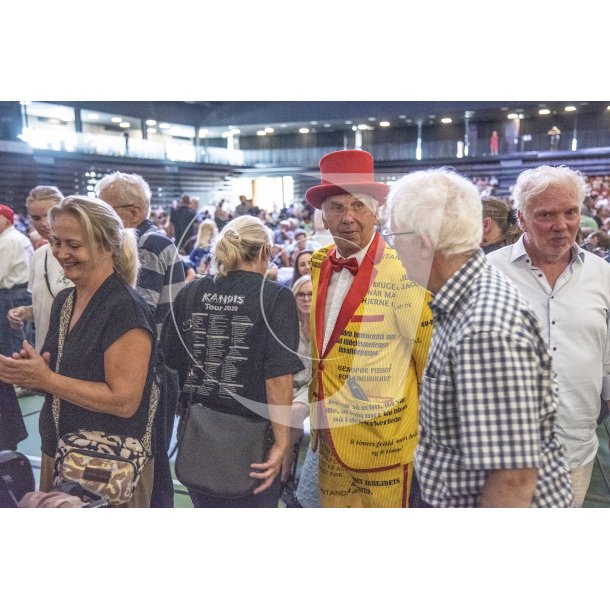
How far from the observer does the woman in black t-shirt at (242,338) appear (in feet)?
5.32

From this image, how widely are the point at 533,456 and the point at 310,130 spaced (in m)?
1.14

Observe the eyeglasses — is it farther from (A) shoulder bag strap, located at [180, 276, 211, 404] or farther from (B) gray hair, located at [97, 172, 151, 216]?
(B) gray hair, located at [97, 172, 151, 216]

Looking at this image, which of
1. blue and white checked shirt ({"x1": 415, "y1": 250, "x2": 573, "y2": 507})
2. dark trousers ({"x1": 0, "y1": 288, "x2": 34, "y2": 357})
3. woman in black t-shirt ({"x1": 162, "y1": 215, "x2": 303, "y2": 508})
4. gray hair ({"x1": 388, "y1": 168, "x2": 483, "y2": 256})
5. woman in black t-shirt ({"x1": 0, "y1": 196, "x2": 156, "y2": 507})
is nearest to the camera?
blue and white checked shirt ({"x1": 415, "y1": 250, "x2": 573, "y2": 507})

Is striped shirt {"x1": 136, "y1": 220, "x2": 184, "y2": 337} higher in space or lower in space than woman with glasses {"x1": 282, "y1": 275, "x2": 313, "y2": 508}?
higher

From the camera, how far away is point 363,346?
5.21ft

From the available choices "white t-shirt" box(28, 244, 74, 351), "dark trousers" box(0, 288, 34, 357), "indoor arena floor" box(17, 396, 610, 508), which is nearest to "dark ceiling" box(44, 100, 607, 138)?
"white t-shirt" box(28, 244, 74, 351)

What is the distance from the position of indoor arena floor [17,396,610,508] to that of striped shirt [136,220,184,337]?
16.8 inches

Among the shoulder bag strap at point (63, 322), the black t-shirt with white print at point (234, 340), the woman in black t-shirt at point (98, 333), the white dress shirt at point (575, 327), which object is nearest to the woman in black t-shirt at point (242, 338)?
the black t-shirt with white print at point (234, 340)

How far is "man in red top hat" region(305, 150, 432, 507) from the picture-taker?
156 centimetres

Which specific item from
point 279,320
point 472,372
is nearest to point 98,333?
point 279,320

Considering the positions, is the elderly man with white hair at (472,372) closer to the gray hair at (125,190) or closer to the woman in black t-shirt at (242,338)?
the woman in black t-shirt at (242,338)
